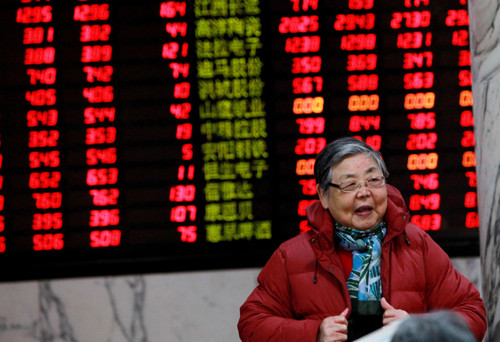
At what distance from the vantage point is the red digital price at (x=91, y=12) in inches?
174

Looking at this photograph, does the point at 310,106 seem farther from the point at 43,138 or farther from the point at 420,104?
the point at 43,138

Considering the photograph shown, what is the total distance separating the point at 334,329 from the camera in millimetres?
2447

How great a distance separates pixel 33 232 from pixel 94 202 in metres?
0.40

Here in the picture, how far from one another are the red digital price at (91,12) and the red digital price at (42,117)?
0.57 m

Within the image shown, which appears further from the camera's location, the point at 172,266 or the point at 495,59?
the point at 172,266

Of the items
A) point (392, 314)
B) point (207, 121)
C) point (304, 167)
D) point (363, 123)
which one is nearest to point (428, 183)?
point (363, 123)

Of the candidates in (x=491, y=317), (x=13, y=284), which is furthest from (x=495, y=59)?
(x=13, y=284)

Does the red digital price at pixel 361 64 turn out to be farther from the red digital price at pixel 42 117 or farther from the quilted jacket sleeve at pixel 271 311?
the quilted jacket sleeve at pixel 271 311

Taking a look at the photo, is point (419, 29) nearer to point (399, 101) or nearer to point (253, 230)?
point (399, 101)

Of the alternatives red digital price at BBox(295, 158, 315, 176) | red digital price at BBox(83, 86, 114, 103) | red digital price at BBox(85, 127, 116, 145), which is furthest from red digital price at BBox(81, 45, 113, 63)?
red digital price at BBox(295, 158, 315, 176)

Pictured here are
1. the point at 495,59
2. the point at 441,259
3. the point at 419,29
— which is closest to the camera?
the point at 441,259

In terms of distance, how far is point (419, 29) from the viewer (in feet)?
14.3

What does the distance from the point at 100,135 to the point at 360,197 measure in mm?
2202

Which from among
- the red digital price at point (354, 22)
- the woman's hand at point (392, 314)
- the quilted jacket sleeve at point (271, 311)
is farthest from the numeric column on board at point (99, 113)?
the woman's hand at point (392, 314)
